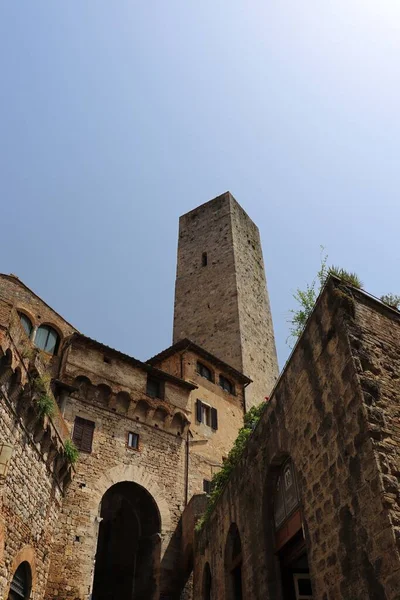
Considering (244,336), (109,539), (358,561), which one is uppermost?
(244,336)

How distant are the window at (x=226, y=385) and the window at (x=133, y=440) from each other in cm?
609

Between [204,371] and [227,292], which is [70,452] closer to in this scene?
[204,371]

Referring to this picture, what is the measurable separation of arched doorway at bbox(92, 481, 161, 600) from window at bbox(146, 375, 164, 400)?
3714 mm

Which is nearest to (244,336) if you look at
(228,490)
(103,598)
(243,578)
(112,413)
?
(112,413)

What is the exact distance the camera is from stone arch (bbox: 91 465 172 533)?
16.3m

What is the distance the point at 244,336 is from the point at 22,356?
Result: 17466mm

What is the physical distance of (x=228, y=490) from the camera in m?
11.9

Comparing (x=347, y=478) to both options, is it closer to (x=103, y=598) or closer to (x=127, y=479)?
(x=127, y=479)

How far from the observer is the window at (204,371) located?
2242 centimetres

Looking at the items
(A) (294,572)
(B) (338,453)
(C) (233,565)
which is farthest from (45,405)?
(B) (338,453)

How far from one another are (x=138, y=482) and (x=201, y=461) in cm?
310

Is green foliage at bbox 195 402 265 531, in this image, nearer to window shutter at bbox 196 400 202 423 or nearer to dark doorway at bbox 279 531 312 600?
window shutter at bbox 196 400 202 423

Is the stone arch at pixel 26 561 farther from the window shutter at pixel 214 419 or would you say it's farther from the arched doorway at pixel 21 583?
the window shutter at pixel 214 419

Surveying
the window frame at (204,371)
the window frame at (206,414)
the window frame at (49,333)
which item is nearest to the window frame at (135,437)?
the window frame at (206,414)
